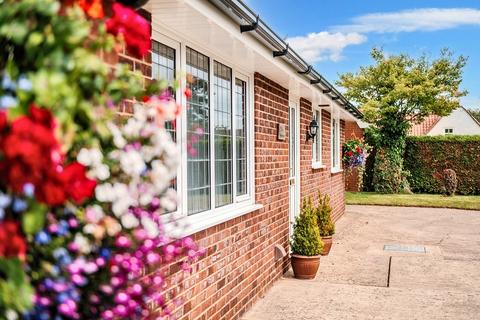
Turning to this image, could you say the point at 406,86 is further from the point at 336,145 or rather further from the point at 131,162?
the point at 131,162

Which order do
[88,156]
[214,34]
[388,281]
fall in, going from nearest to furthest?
[88,156] < [214,34] < [388,281]

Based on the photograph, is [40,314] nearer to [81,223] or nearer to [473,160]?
[81,223]

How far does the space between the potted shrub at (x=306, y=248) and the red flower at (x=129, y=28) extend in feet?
20.3

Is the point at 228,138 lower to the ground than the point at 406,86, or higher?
lower

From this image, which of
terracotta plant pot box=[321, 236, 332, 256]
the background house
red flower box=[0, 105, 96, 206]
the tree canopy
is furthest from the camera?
the background house

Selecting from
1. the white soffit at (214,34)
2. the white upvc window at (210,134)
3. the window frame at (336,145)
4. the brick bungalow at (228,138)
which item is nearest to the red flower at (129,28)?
the brick bungalow at (228,138)

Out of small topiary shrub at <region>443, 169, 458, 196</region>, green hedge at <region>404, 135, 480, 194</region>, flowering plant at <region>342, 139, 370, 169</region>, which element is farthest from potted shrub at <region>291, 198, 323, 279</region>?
green hedge at <region>404, 135, 480, 194</region>

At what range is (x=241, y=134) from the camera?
648 cm

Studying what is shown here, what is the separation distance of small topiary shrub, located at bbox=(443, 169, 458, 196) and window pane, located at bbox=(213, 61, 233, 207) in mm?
17370

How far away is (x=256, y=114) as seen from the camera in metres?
6.80

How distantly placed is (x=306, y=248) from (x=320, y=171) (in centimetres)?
436

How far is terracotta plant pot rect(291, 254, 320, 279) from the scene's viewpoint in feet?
25.6

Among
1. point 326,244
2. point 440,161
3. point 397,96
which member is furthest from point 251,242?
point 397,96

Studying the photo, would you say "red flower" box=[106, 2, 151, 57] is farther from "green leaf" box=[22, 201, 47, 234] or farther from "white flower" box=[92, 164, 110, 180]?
"green leaf" box=[22, 201, 47, 234]
